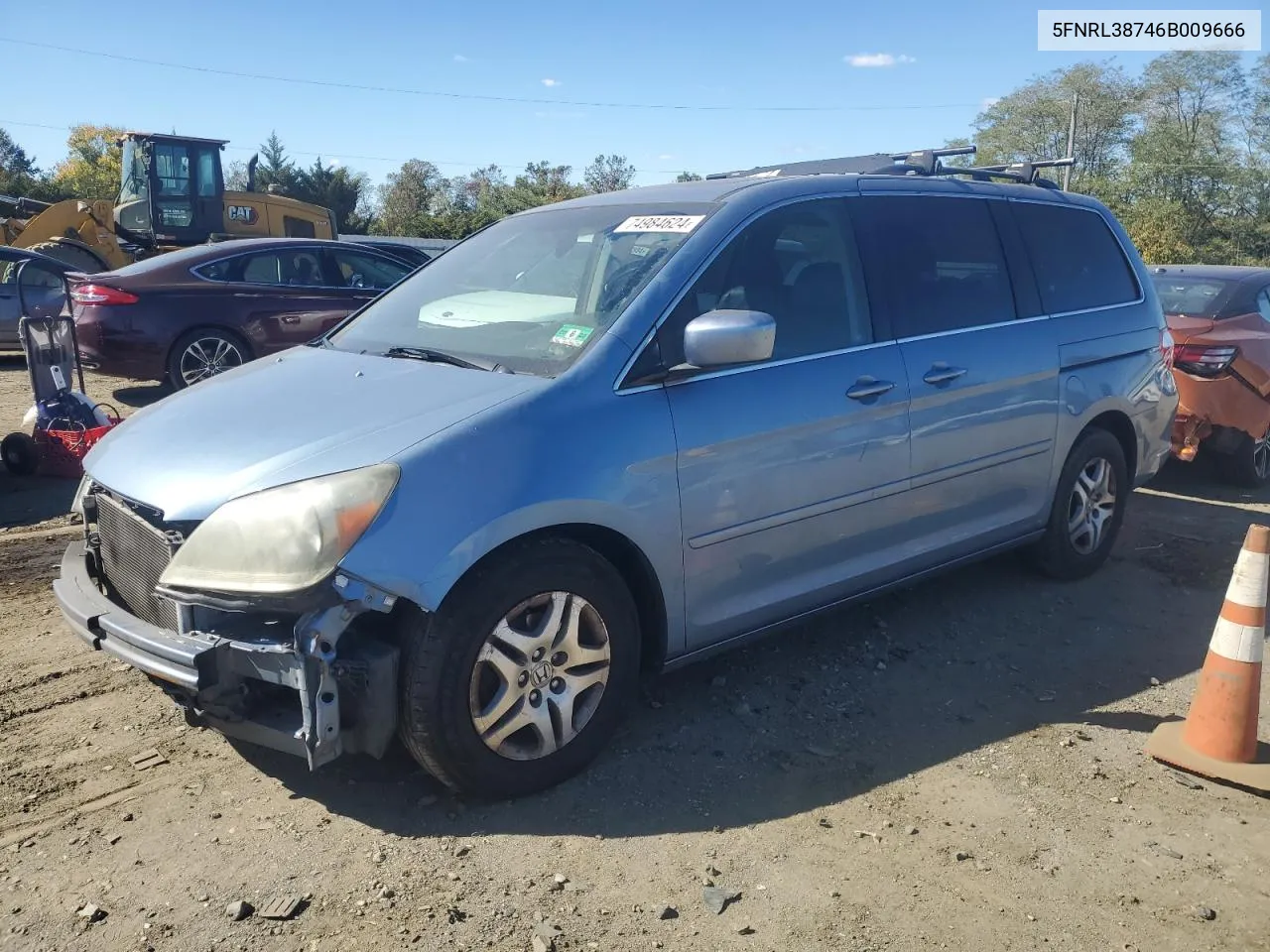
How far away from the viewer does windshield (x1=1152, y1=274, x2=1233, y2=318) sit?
7.72m

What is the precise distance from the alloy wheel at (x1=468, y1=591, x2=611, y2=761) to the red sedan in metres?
7.48

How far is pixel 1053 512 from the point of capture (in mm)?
5180

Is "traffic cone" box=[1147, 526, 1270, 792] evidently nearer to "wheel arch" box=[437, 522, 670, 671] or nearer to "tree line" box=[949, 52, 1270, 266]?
"wheel arch" box=[437, 522, 670, 671]

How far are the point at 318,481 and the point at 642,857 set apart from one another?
140 cm

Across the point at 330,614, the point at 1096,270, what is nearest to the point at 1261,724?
the point at 1096,270

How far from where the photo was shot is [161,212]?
18.7 m

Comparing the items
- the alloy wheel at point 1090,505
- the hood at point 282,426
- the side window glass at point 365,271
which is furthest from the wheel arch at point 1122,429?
the side window glass at point 365,271

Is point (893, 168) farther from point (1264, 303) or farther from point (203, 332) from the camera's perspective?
point (203, 332)

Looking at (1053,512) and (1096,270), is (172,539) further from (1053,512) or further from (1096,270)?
(1096,270)

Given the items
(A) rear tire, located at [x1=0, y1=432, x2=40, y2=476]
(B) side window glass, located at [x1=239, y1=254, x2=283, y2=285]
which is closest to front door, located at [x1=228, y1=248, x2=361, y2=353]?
(B) side window glass, located at [x1=239, y1=254, x2=283, y2=285]

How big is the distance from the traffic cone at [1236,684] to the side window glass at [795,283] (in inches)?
61.9

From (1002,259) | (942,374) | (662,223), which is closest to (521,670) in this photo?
(662,223)

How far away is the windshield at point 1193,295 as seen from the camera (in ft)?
25.3

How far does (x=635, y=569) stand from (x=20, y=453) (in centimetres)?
542
